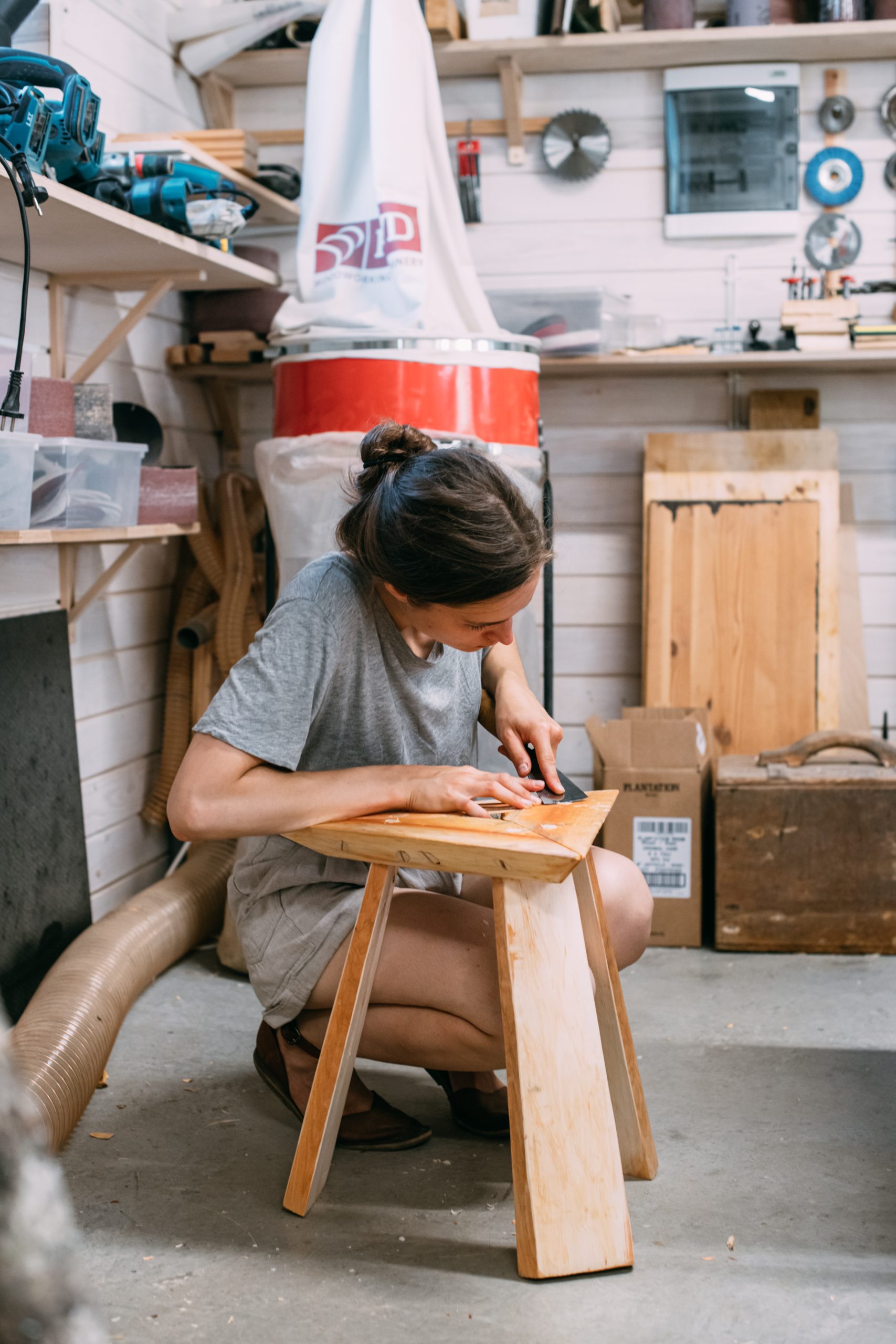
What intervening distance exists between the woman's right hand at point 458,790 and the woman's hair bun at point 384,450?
39cm

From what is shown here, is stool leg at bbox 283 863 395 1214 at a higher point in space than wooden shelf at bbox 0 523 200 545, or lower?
lower

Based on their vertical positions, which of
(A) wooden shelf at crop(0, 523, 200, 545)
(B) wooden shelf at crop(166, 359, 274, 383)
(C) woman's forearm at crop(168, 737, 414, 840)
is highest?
(B) wooden shelf at crop(166, 359, 274, 383)

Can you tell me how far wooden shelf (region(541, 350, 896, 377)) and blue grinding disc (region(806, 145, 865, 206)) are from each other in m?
0.42

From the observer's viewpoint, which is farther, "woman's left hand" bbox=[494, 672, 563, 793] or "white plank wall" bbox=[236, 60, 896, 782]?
"white plank wall" bbox=[236, 60, 896, 782]

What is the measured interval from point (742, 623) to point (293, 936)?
1.75 m

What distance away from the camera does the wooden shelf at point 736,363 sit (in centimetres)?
287

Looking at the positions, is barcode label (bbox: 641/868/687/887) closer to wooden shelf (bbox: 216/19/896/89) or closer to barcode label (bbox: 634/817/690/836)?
barcode label (bbox: 634/817/690/836)

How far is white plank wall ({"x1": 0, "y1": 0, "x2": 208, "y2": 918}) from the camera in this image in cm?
244

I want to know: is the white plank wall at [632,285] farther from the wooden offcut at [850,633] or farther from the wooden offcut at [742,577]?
the wooden offcut at [742,577]

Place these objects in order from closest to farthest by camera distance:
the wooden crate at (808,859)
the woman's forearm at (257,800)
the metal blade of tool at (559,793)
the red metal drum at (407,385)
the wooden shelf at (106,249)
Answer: the woman's forearm at (257,800), the metal blade of tool at (559,793), the wooden shelf at (106,249), the red metal drum at (407,385), the wooden crate at (808,859)

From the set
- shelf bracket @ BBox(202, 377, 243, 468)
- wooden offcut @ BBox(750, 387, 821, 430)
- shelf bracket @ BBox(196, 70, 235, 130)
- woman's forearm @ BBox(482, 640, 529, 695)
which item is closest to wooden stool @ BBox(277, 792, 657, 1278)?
woman's forearm @ BBox(482, 640, 529, 695)

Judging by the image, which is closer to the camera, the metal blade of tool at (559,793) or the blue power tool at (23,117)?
the metal blade of tool at (559,793)

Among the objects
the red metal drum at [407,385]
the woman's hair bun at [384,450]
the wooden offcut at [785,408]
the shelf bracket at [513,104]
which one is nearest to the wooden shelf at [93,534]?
the red metal drum at [407,385]

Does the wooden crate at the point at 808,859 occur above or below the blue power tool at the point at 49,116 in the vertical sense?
below
